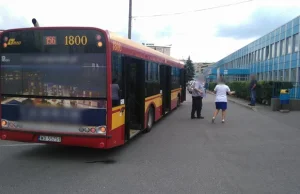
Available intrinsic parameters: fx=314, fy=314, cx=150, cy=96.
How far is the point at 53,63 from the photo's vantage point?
21.1ft

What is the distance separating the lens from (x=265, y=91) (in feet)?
58.9

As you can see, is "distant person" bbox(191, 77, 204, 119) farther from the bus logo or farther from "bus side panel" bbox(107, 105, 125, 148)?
the bus logo

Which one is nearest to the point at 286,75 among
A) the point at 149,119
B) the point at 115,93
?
the point at 149,119

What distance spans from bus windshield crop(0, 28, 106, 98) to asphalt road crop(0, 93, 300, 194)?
58.1 inches

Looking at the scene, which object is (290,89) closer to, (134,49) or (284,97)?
(284,97)

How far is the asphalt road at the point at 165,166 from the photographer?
5.11 metres

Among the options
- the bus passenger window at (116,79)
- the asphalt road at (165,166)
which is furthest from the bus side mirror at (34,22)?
the asphalt road at (165,166)

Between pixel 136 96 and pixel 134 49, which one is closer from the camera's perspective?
pixel 134 49

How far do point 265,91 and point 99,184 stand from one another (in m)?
14.9

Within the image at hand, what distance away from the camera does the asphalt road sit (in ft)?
16.8

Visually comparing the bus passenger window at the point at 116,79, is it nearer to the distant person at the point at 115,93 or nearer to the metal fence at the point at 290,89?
the distant person at the point at 115,93

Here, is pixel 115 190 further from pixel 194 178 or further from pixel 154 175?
pixel 194 178

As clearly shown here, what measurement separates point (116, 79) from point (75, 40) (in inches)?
46.4

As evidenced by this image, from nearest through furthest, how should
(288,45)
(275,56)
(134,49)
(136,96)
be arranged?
1. (134,49)
2. (136,96)
3. (288,45)
4. (275,56)
